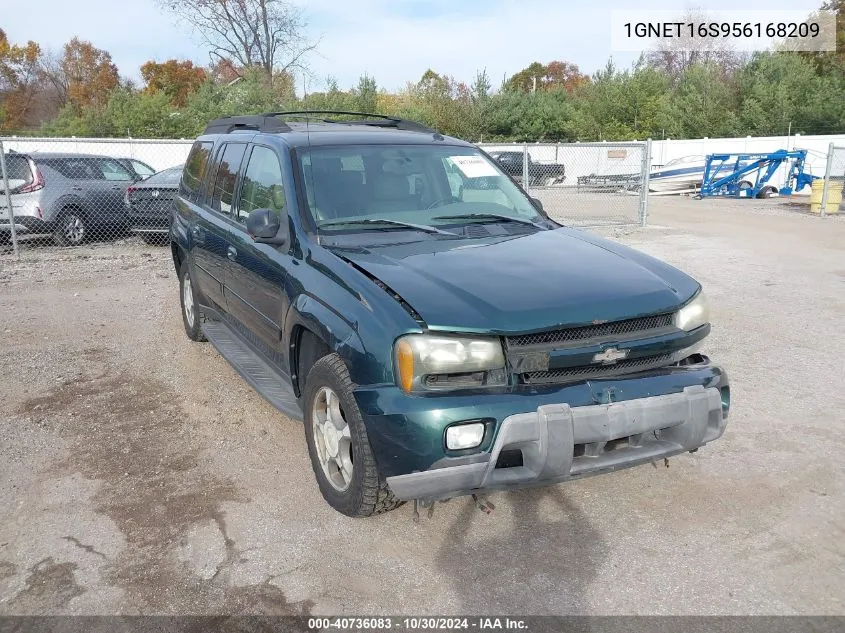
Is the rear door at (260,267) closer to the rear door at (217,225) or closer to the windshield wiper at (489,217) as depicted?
the rear door at (217,225)

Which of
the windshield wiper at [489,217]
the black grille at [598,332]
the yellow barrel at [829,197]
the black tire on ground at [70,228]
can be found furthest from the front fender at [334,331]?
the yellow barrel at [829,197]

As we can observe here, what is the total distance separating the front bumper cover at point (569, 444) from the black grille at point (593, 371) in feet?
0.58

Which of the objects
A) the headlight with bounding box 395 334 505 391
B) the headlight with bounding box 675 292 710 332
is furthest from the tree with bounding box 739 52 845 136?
the headlight with bounding box 395 334 505 391

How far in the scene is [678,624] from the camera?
107 inches

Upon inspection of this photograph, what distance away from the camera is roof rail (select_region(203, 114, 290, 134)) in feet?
16.0

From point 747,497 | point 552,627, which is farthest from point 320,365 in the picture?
point 747,497

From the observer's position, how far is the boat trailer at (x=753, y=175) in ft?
78.6

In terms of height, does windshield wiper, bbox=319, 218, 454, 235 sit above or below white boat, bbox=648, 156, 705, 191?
above

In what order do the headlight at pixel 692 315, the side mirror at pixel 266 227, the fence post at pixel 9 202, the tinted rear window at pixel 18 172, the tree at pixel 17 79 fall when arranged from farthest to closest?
the tree at pixel 17 79
the tinted rear window at pixel 18 172
the fence post at pixel 9 202
the side mirror at pixel 266 227
the headlight at pixel 692 315

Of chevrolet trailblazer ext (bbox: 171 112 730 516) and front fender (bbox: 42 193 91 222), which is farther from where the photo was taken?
front fender (bbox: 42 193 91 222)

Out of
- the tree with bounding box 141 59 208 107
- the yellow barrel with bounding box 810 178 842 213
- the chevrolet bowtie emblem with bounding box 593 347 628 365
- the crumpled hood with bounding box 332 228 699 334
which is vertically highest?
the tree with bounding box 141 59 208 107

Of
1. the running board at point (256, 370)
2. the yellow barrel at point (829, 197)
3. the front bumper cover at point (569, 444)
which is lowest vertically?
the yellow barrel at point (829, 197)

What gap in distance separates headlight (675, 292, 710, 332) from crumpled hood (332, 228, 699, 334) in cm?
6

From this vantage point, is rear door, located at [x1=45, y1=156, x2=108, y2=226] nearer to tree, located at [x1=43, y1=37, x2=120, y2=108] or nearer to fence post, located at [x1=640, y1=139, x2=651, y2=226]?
fence post, located at [x1=640, y1=139, x2=651, y2=226]
